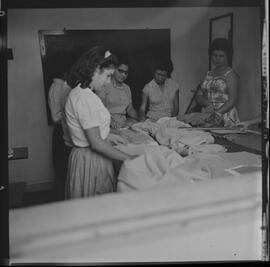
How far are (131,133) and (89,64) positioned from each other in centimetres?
38

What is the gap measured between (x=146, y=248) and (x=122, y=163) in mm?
405

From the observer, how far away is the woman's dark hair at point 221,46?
2.02m

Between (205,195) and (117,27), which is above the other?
(117,27)

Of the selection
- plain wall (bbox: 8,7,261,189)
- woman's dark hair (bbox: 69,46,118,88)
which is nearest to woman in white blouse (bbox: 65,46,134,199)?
woman's dark hair (bbox: 69,46,118,88)

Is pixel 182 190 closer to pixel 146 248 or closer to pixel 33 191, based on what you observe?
pixel 146 248

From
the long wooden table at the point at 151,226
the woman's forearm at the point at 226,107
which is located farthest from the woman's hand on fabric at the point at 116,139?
the woman's forearm at the point at 226,107

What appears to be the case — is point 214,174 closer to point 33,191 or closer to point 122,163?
point 122,163

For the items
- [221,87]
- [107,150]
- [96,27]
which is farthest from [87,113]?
[221,87]

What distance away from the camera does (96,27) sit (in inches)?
77.9

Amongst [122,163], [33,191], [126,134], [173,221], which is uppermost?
[126,134]

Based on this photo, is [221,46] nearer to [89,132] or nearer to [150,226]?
[89,132]

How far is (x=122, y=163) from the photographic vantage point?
1979 millimetres

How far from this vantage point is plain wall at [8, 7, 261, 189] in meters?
1.96

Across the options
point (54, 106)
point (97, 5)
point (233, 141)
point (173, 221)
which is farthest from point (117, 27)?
point (173, 221)
